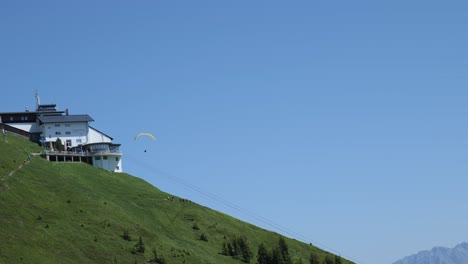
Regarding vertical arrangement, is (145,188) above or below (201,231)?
above

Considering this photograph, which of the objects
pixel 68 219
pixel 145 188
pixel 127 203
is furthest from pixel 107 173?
pixel 68 219

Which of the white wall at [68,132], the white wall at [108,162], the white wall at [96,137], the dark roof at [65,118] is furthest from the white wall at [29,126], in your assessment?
the white wall at [108,162]

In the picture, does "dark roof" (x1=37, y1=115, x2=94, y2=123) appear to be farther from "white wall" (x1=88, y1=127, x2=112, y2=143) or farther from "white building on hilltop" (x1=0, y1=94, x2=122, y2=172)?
"white wall" (x1=88, y1=127, x2=112, y2=143)

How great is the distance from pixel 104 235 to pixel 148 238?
26.8 ft

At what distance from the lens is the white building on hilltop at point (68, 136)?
154 meters

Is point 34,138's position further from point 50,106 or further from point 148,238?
point 148,238

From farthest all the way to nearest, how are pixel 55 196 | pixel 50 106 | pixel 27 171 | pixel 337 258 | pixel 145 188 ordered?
pixel 50 106, pixel 145 188, pixel 337 258, pixel 27 171, pixel 55 196

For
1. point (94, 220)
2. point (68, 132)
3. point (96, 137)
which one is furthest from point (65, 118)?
point (94, 220)

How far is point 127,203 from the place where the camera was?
414 ft

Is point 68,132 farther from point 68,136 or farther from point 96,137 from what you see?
point 96,137

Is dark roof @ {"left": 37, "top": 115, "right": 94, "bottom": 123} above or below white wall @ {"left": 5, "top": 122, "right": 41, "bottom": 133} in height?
above

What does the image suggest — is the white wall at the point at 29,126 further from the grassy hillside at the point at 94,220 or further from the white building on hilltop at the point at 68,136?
the grassy hillside at the point at 94,220

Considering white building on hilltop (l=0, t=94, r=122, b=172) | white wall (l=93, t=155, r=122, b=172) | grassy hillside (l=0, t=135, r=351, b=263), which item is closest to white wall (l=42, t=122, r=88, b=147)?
white building on hilltop (l=0, t=94, r=122, b=172)

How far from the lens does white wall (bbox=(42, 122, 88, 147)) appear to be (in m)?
158
